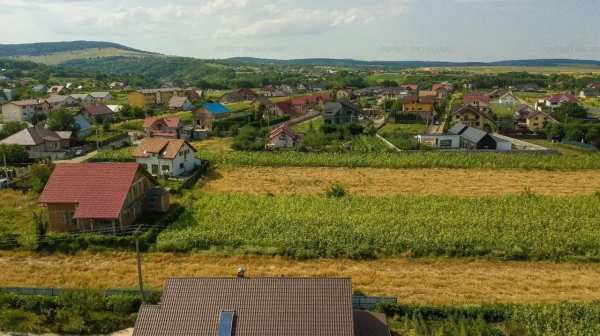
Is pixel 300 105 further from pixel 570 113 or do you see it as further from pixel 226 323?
pixel 226 323

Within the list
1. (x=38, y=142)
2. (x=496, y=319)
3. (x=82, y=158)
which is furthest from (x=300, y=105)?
(x=496, y=319)

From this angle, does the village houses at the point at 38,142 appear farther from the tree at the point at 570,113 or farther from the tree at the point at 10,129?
the tree at the point at 570,113

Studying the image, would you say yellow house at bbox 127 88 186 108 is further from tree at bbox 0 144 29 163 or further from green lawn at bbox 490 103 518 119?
green lawn at bbox 490 103 518 119

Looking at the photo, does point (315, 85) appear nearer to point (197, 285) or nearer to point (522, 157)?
point (522, 157)

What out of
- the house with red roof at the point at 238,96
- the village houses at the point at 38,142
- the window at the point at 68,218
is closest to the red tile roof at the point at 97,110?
the village houses at the point at 38,142

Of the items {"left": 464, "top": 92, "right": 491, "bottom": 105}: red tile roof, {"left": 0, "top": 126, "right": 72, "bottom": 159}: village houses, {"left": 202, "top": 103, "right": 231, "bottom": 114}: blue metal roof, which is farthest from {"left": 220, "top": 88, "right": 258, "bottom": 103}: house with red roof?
{"left": 0, "top": 126, "right": 72, "bottom": 159}: village houses

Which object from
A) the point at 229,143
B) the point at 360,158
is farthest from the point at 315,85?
the point at 360,158
